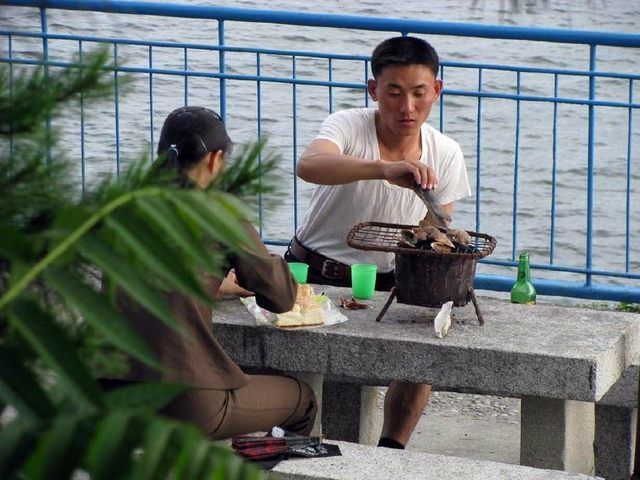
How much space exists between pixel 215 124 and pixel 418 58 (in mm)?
1047

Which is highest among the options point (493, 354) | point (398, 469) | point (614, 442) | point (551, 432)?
point (493, 354)

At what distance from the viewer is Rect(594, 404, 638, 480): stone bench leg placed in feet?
14.7

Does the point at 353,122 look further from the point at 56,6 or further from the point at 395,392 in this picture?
the point at 56,6

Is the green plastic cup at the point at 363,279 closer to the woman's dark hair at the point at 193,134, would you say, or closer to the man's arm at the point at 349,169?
the man's arm at the point at 349,169

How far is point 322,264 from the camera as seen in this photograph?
450 centimetres

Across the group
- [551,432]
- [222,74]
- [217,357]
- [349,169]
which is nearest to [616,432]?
[551,432]

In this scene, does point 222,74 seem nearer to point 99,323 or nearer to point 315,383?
point 315,383

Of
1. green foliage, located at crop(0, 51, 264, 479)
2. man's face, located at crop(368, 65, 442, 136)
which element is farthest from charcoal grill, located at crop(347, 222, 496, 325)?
green foliage, located at crop(0, 51, 264, 479)

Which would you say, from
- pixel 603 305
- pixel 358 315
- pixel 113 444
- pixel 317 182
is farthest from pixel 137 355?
pixel 603 305

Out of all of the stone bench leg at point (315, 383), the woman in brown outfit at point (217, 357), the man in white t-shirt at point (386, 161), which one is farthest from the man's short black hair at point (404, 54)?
the stone bench leg at point (315, 383)

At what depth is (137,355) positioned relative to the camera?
0.64 metres

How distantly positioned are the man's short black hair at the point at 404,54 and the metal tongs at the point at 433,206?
0.60 m

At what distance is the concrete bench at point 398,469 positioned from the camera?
3.28 m

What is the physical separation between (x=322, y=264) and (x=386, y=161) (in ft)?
1.64
